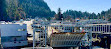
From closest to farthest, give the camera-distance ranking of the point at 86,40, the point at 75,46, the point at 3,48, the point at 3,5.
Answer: the point at 3,48
the point at 86,40
the point at 75,46
the point at 3,5

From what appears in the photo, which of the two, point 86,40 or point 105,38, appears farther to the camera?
point 105,38

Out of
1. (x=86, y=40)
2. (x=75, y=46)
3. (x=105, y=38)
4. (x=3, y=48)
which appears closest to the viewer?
(x=3, y=48)

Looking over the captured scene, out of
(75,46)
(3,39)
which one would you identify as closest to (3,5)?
(3,39)

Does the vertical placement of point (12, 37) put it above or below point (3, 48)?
above

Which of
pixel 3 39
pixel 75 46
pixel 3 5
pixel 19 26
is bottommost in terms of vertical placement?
pixel 75 46

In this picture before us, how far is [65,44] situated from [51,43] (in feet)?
7.83

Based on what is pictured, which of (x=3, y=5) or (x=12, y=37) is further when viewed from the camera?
(x=3, y=5)

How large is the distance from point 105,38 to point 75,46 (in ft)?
20.9

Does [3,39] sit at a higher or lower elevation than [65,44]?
higher

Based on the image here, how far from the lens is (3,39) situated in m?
17.6

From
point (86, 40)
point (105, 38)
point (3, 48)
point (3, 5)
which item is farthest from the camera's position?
point (3, 5)

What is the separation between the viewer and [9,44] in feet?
58.2

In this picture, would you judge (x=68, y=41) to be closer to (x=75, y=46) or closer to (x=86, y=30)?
(x=75, y=46)

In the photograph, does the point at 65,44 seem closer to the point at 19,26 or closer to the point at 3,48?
the point at 19,26
